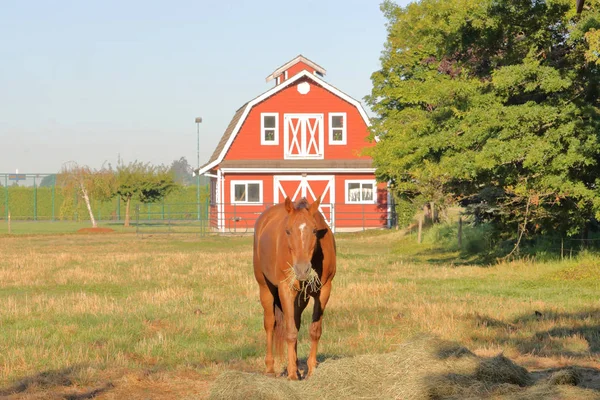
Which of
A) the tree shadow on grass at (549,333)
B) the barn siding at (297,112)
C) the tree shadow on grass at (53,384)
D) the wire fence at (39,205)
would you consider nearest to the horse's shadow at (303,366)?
the tree shadow on grass at (53,384)

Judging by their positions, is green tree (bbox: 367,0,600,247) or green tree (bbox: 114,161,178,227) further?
green tree (bbox: 114,161,178,227)

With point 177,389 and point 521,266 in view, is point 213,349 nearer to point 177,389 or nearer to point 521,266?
point 177,389

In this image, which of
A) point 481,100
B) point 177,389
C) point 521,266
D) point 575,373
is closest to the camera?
point 575,373

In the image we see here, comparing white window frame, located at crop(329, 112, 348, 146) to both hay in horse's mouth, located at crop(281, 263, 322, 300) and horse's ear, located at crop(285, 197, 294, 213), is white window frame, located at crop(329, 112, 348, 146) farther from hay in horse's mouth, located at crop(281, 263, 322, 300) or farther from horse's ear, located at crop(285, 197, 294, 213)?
horse's ear, located at crop(285, 197, 294, 213)

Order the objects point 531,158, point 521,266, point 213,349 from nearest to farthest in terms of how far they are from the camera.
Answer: point 213,349
point 531,158
point 521,266

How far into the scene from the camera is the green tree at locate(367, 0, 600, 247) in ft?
66.0

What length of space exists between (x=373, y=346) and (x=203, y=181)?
143224 millimetres

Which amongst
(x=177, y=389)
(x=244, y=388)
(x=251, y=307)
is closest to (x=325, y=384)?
(x=244, y=388)

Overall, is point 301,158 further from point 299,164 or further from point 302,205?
point 302,205

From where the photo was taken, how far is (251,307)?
16.8m

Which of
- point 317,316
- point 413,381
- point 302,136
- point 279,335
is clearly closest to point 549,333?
point 317,316

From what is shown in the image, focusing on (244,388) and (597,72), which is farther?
(597,72)

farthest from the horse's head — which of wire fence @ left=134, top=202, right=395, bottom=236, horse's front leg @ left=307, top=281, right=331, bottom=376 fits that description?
wire fence @ left=134, top=202, right=395, bottom=236

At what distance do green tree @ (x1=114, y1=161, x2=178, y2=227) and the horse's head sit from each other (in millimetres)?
51124
